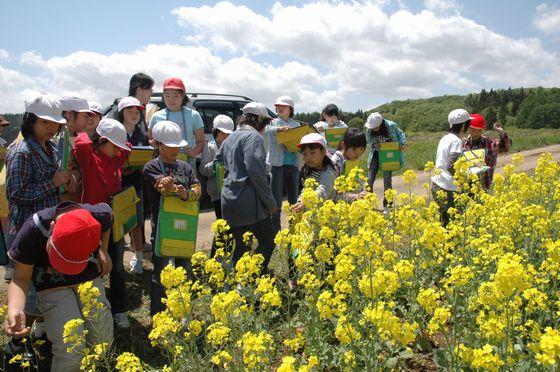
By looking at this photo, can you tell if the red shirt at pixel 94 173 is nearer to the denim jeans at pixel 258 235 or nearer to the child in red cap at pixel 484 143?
the denim jeans at pixel 258 235

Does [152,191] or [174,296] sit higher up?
[152,191]

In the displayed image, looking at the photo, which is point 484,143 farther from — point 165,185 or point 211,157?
point 165,185

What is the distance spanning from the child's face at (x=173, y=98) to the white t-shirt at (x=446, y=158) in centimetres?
314

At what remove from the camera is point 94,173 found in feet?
13.5

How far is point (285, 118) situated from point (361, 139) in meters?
2.35

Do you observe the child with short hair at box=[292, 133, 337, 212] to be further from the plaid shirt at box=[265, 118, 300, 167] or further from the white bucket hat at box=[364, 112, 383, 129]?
the white bucket hat at box=[364, 112, 383, 129]

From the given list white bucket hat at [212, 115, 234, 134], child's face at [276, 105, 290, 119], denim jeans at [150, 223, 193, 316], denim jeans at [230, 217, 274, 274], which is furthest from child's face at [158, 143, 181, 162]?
child's face at [276, 105, 290, 119]

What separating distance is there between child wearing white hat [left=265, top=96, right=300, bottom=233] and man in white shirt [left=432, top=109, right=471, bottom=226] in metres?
2.07

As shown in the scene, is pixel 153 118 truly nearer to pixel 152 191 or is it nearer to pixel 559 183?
pixel 152 191

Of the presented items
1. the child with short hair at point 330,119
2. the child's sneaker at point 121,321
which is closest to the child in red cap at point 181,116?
the child's sneaker at point 121,321

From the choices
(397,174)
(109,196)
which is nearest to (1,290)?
(109,196)

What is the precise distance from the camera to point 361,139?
189 inches

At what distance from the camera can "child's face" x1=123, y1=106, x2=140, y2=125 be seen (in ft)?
16.8

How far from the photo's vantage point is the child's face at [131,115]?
512 cm
